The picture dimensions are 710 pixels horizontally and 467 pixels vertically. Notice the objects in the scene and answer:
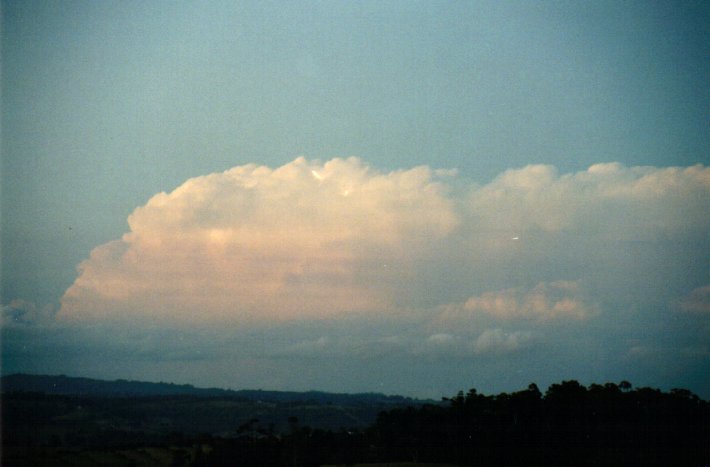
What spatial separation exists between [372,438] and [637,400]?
23321 mm

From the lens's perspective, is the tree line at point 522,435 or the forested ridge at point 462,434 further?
the tree line at point 522,435

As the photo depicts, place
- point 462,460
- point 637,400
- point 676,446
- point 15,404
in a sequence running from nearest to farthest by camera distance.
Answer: point 15,404
point 676,446
point 462,460
point 637,400

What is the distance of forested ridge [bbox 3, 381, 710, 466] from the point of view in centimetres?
4644

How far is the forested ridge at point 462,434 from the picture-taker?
4644 cm

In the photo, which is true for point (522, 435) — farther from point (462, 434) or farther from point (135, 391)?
point (135, 391)

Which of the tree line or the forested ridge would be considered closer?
the forested ridge

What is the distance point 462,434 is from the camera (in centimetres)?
6216

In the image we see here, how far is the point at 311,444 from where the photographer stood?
57.6m

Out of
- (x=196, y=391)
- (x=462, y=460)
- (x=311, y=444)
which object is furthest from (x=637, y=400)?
(x=196, y=391)

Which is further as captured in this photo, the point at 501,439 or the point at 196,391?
the point at 196,391

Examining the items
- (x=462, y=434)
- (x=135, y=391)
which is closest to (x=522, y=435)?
(x=462, y=434)

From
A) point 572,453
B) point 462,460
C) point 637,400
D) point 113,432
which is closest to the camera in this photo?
point 113,432

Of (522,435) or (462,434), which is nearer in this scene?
(522,435)

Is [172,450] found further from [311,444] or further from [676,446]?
[676,446]
